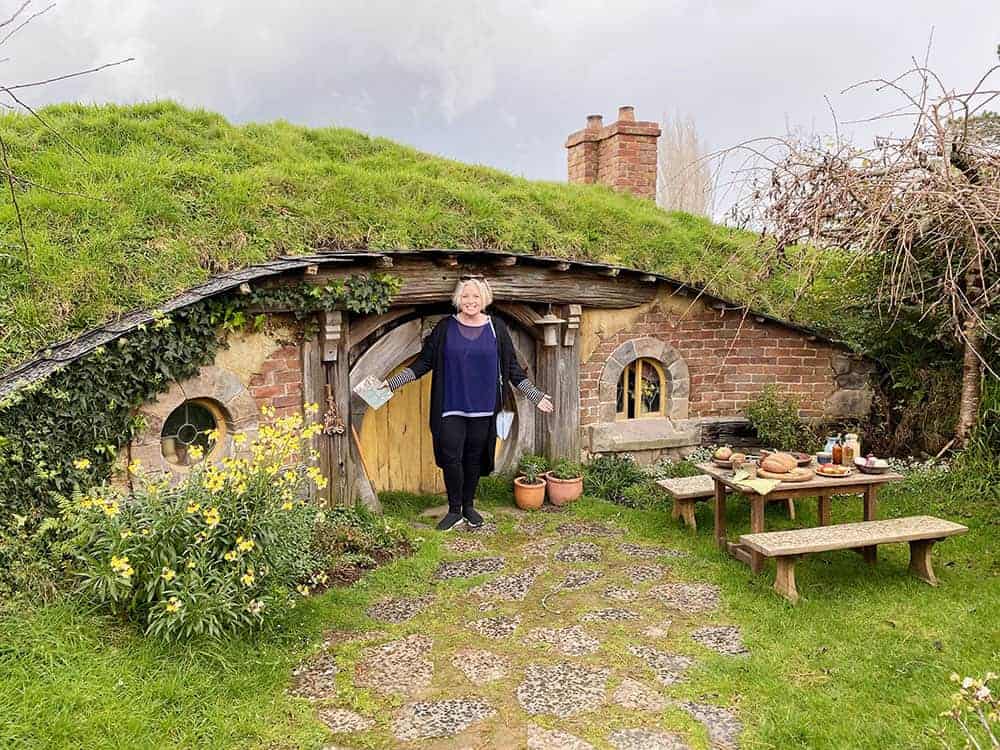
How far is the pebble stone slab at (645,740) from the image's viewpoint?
3.67 m

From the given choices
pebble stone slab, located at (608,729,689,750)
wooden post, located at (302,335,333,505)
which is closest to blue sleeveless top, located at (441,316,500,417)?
wooden post, located at (302,335,333,505)

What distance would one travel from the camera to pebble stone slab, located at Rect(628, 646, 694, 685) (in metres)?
4.33

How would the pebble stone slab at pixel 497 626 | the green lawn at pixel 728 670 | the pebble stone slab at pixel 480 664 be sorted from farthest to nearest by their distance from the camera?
the pebble stone slab at pixel 497 626 → the pebble stone slab at pixel 480 664 → the green lawn at pixel 728 670

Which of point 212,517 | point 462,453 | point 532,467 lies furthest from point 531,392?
point 212,517

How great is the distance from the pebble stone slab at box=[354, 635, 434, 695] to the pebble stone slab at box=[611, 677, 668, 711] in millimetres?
1099

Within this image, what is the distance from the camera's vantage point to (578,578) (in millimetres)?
5859

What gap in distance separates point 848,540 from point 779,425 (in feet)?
10.8

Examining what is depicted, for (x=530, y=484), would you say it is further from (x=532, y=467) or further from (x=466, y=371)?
(x=466, y=371)

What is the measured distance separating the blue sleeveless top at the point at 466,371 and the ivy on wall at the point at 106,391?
811mm

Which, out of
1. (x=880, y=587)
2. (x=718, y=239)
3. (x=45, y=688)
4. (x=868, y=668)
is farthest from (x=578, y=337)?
(x=45, y=688)

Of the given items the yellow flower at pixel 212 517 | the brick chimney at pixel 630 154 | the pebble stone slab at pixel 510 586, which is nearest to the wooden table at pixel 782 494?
the pebble stone slab at pixel 510 586

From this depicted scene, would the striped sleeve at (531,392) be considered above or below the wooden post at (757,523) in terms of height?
above

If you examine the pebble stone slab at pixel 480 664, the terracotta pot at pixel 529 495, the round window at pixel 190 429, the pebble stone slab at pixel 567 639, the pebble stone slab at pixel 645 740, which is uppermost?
the round window at pixel 190 429

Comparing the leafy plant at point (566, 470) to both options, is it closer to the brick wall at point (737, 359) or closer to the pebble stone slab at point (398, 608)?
the brick wall at point (737, 359)
